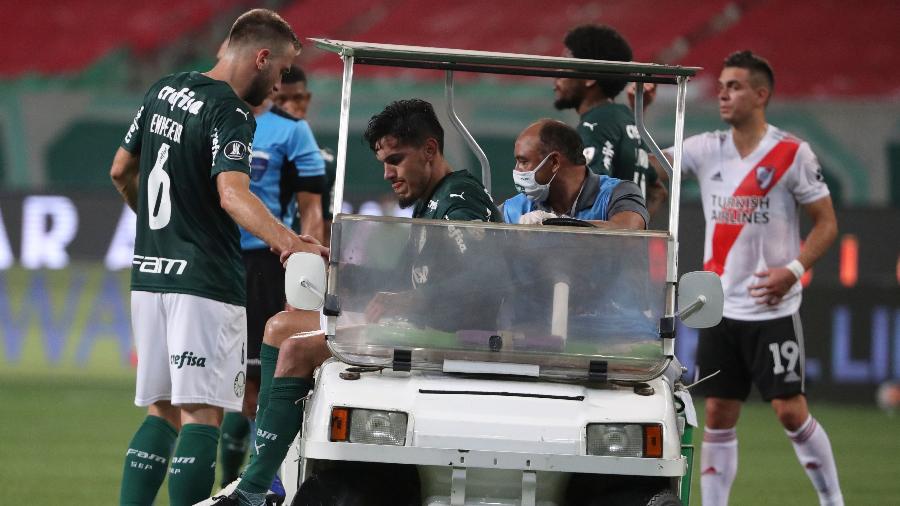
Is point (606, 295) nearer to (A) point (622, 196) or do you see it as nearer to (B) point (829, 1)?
(A) point (622, 196)

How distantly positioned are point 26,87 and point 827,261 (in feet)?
30.9

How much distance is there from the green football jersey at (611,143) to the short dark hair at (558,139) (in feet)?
3.05

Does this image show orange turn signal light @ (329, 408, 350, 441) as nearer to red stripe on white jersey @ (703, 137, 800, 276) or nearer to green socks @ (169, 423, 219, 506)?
green socks @ (169, 423, 219, 506)

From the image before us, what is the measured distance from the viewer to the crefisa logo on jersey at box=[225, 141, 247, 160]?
5.41 metres

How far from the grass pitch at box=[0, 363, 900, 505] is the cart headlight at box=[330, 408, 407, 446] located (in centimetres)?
334

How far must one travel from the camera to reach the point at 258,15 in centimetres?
572

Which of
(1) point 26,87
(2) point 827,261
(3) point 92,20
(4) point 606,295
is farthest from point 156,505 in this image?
(3) point 92,20

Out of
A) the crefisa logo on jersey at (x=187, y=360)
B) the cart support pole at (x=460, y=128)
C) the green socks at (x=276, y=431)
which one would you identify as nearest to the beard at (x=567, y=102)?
the cart support pole at (x=460, y=128)

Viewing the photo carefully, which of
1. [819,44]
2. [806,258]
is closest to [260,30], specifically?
[806,258]

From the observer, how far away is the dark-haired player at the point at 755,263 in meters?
7.00

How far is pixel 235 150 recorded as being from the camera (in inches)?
213

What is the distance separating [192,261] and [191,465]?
2.47ft

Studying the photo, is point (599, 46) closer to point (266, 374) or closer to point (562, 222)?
point (562, 222)

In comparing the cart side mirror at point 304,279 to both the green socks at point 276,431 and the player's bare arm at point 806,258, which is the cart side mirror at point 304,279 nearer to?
the green socks at point 276,431
